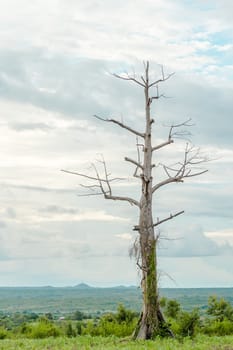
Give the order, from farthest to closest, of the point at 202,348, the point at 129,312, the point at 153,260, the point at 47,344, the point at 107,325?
the point at 129,312 → the point at 107,325 → the point at 153,260 → the point at 47,344 → the point at 202,348

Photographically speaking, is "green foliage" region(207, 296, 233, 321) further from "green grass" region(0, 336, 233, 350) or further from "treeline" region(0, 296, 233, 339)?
"green grass" region(0, 336, 233, 350)

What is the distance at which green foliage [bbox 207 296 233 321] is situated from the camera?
31.3 m

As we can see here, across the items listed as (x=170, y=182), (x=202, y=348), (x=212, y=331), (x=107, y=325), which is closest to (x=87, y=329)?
(x=107, y=325)

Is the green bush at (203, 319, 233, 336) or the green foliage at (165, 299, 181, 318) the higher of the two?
the green foliage at (165, 299, 181, 318)

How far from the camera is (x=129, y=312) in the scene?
28.8 meters

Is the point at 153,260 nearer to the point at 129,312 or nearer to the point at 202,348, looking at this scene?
the point at 202,348

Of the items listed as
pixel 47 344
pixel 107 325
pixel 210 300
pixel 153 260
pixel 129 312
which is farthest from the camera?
pixel 210 300

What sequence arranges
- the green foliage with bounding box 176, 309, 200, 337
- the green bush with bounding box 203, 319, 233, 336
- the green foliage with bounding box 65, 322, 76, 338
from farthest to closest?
the green bush with bounding box 203, 319, 233, 336 → the green foliage with bounding box 65, 322, 76, 338 → the green foliage with bounding box 176, 309, 200, 337

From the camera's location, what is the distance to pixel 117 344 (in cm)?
2078

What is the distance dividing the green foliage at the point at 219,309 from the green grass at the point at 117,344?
9.20m

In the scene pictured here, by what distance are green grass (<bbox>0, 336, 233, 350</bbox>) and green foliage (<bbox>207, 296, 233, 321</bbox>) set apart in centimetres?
920

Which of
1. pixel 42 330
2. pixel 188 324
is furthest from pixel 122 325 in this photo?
pixel 188 324

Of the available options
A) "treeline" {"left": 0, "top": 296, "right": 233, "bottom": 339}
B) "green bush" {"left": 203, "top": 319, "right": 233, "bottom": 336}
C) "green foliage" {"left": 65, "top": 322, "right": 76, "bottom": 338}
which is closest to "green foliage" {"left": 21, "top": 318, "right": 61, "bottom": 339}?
"treeline" {"left": 0, "top": 296, "right": 233, "bottom": 339}

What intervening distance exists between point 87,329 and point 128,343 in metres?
5.93
